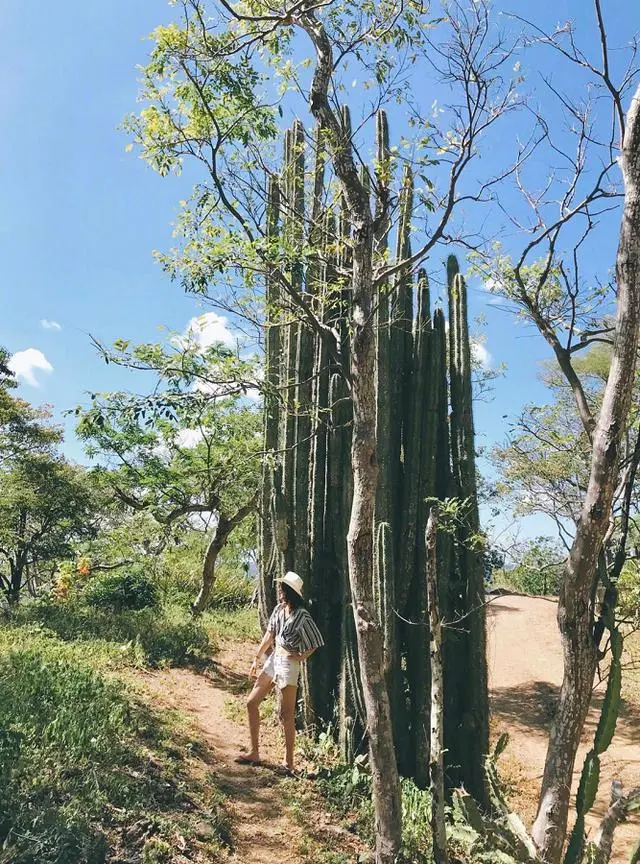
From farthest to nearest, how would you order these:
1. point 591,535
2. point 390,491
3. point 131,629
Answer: point 131,629 → point 390,491 → point 591,535

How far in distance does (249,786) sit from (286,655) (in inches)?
41.3

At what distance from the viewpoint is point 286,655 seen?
5.21 m

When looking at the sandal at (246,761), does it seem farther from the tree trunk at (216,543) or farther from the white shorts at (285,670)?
the tree trunk at (216,543)

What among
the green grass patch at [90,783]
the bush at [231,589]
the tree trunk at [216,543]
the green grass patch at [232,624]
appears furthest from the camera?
the bush at [231,589]

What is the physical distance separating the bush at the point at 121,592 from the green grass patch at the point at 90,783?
544cm

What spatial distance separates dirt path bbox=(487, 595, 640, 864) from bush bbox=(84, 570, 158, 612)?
20.4 ft

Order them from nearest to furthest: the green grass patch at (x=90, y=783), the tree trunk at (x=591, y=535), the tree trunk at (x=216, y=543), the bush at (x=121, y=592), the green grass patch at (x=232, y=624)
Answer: the tree trunk at (x=591, y=535)
the green grass patch at (x=90, y=783)
the tree trunk at (x=216, y=543)
the green grass patch at (x=232, y=624)
the bush at (x=121, y=592)

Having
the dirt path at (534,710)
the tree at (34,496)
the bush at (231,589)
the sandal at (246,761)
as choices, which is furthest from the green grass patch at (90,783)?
the tree at (34,496)

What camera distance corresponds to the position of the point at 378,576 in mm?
5852

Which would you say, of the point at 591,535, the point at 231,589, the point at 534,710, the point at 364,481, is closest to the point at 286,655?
the point at 364,481

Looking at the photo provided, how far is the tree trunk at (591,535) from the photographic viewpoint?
3.17m

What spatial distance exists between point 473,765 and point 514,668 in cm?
575

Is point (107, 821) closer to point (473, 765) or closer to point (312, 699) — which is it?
point (312, 699)

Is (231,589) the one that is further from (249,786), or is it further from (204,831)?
(204,831)
